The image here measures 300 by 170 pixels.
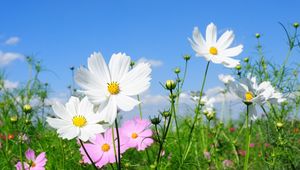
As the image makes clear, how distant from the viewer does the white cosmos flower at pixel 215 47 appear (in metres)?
1.22

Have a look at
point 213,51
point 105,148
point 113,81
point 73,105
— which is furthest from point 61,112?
point 213,51

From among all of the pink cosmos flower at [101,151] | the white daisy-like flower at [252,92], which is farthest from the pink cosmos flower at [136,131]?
the white daisy-like flower at [252,92]

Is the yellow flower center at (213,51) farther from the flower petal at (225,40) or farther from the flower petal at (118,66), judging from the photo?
the flower petal at (118,66)

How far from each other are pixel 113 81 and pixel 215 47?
414 mm

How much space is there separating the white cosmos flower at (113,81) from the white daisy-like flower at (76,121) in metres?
0.08

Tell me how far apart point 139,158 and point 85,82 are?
5.66 feet

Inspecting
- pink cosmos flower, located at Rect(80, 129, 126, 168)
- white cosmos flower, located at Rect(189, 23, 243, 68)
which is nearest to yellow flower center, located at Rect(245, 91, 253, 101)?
white cosmos flower, located at Rect(189, 23, 243, 68)

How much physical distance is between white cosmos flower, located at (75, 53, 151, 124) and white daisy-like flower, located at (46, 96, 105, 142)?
0.08 metres

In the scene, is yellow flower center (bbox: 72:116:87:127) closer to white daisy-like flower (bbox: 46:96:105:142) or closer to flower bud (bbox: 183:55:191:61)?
white daisy-like flower (bbox: 46:96:105:142)

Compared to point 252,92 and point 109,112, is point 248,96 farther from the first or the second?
point 109,112

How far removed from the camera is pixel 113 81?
1025mm

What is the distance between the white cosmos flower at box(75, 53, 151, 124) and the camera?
3.12ft

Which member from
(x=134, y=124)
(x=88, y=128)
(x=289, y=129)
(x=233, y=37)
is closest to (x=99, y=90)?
(x=88, y=128)

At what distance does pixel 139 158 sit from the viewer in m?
2.64
